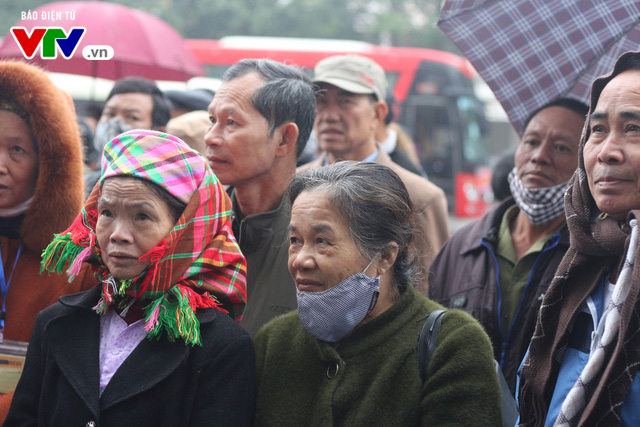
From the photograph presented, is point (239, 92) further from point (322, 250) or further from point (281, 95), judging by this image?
point (322, 250)

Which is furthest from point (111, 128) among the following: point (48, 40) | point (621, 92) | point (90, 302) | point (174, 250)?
point (621, 92)

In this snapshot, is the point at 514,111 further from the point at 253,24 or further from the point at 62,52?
the point at 253,24

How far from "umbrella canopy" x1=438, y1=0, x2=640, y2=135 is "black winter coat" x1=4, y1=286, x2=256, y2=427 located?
2151 millimetres

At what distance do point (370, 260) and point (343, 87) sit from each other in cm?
241

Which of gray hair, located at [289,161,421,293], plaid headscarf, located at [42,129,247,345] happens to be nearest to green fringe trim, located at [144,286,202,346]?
plaid headscarf, located at [42,129,247,345]

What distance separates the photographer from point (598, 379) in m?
2.06

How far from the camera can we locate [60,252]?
261 centimetres

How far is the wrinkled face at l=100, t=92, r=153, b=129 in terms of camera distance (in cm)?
536

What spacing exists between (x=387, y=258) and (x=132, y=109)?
347 centimetres

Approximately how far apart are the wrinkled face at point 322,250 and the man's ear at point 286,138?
93 centimetres

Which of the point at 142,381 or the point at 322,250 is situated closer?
the point at 142,381

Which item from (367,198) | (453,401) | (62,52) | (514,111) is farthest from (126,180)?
(62,52)

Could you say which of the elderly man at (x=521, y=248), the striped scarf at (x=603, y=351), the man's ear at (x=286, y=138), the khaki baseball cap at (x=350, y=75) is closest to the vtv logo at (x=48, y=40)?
the khaki baseball cap at (x=350, y=75)

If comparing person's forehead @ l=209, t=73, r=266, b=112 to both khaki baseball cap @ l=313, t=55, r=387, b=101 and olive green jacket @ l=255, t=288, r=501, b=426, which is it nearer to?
olive green jacket @ l=255, t=288, r=501, b=426
